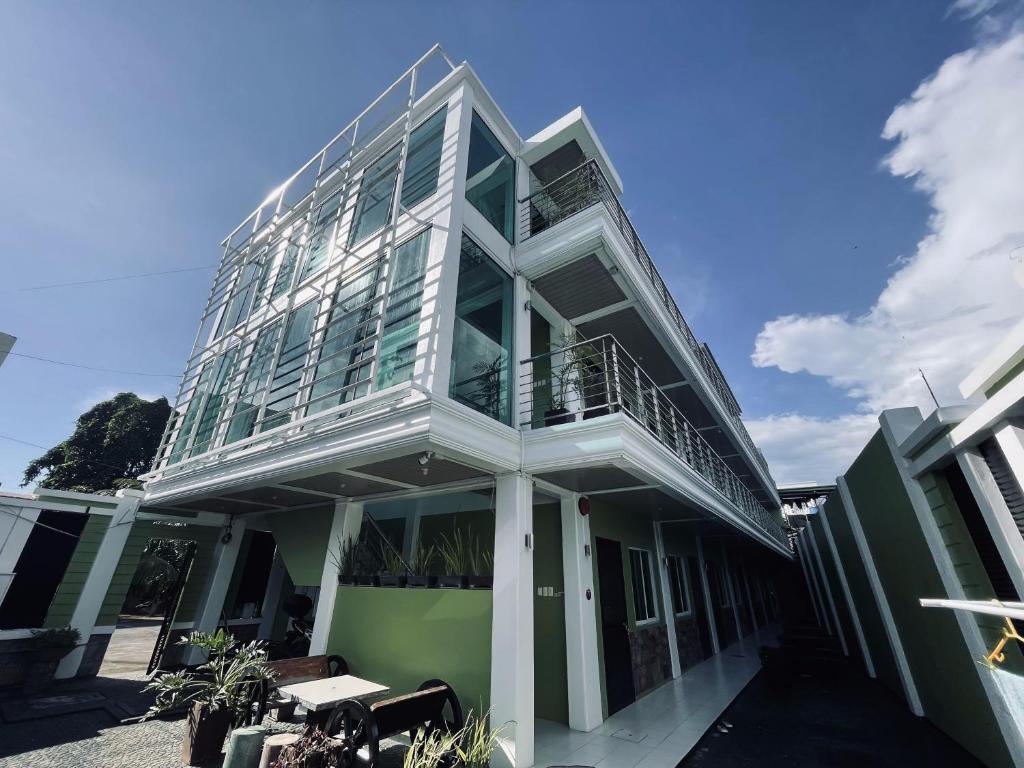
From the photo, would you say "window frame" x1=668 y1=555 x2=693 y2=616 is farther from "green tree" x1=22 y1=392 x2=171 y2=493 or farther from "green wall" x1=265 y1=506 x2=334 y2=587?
"green tree" x1=22 y1=392 x2=171 y2=493

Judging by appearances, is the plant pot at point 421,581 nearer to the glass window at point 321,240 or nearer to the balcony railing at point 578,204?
the balcony railing at point 578,204

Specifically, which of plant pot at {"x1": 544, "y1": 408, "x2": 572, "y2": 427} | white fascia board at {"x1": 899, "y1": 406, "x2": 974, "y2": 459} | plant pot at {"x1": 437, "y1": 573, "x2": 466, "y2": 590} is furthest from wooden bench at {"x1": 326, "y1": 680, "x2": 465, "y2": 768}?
white fascia board at {"x1": 899, "y1": 406, "x2": 974, "y2": 459}

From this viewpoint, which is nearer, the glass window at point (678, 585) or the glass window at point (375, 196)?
the glass window at point (375, 196)

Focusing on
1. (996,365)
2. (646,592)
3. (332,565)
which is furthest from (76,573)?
(996,365)

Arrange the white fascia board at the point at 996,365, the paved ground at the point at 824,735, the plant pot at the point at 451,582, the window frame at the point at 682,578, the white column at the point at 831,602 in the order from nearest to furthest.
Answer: the white fascia board at the point at 996,365
the paved ground at the point at 824,735
the plant pot at the point at 451,582
the window frame at the point at 682,578
the white column at the point at 831,602

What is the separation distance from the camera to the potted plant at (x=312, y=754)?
312cm

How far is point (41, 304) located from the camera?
26.8ft

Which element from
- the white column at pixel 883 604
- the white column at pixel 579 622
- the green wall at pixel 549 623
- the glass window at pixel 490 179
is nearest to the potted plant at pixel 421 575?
the green wall at pixel 549 623

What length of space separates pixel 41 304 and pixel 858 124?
14774 mm

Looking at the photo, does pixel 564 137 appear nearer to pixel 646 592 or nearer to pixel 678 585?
pixel 646 592

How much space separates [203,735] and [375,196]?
7.64 metres

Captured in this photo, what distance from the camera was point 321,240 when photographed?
7.93 m

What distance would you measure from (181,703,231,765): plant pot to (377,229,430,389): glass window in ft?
12.6

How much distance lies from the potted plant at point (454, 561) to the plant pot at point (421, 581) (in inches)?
4.6
